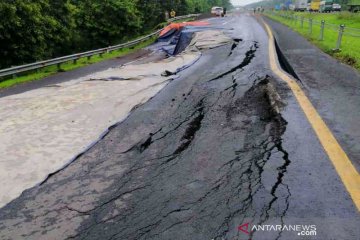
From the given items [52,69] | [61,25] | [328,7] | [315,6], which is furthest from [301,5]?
[52,69]

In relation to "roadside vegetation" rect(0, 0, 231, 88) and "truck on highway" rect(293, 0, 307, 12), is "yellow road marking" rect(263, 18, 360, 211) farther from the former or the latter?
"truck on highway" rect(293, 0, 307, 12)

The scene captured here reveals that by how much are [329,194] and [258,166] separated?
84cm

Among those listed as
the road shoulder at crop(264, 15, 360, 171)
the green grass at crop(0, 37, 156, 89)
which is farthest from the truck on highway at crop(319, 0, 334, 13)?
the road shoulder at crop(264, 15, 360, 171)

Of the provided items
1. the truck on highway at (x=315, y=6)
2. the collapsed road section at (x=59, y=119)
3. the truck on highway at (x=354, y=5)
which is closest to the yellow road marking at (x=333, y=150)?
the collapsed road section at (x=59, y=119)

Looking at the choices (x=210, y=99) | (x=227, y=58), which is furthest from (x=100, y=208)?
(x=227, y=58)

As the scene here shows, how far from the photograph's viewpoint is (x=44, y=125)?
6109mm

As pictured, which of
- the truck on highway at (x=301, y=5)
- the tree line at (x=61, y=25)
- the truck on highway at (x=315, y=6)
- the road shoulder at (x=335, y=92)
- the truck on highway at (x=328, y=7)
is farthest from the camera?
the truck on highway at (x=301, y=5)

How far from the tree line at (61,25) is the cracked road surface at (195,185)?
60.0 feet

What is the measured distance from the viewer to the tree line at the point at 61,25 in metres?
21.4

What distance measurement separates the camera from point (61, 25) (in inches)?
1043

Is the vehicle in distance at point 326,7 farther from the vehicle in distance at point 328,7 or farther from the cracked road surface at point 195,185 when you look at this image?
the cracked road surface at point 195,185

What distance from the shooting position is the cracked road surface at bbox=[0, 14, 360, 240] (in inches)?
117

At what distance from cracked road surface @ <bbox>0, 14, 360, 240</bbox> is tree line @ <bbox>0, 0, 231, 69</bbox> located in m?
18.3

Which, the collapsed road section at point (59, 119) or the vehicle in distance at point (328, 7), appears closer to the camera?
the collapsed road section at point (59, 119)
